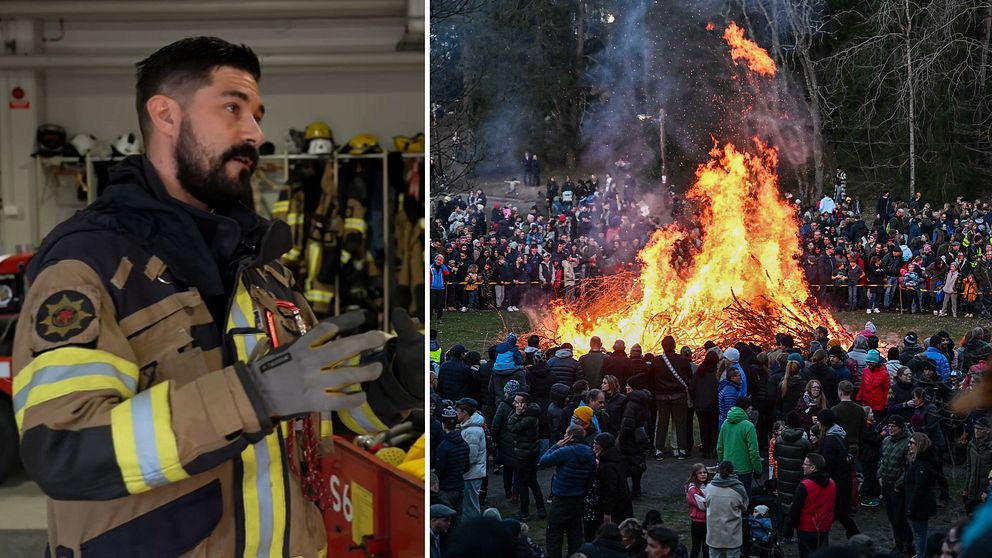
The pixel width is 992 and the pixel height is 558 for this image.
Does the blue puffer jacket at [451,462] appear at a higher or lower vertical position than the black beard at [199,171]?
lower

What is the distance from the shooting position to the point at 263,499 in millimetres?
1937

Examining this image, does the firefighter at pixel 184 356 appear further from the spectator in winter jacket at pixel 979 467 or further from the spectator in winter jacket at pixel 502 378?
the spectator in winter jacket at pixel 979 467

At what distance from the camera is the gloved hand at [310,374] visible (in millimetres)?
1636

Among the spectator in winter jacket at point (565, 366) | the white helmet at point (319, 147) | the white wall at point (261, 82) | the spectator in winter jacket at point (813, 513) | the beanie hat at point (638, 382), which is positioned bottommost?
the spectator in winter jacket at point (813, 513)

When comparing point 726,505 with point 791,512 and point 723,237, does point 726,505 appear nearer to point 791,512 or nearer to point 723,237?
point 791,512

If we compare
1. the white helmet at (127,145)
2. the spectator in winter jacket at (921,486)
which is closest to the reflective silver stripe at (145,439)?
the spectator in winter jacket at (921,486)

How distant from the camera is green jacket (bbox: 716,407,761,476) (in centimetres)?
266

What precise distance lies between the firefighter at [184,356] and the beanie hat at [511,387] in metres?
0.51

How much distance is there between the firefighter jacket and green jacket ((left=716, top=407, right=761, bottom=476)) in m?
1.19

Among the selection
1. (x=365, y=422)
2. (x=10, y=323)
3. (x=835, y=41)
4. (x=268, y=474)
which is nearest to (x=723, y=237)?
(x=835, y=41)

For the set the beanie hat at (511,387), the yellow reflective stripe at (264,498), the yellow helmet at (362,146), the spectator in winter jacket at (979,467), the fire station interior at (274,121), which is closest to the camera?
the yellow reflective stripe at (264,498)

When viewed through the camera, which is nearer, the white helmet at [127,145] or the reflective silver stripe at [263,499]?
the reflective silver stripe at [263,499]

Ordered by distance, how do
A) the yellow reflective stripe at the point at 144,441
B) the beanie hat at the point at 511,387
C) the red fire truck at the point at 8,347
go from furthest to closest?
the red fire truck at the point at 8,347
the beanie hat at the point at 511,387
the yellow reflective stripe at the point at 144,441

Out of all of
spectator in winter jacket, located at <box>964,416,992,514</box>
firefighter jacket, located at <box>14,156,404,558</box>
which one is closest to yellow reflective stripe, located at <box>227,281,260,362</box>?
firefighter jacket, located at <box>14,156,404,558</box>
